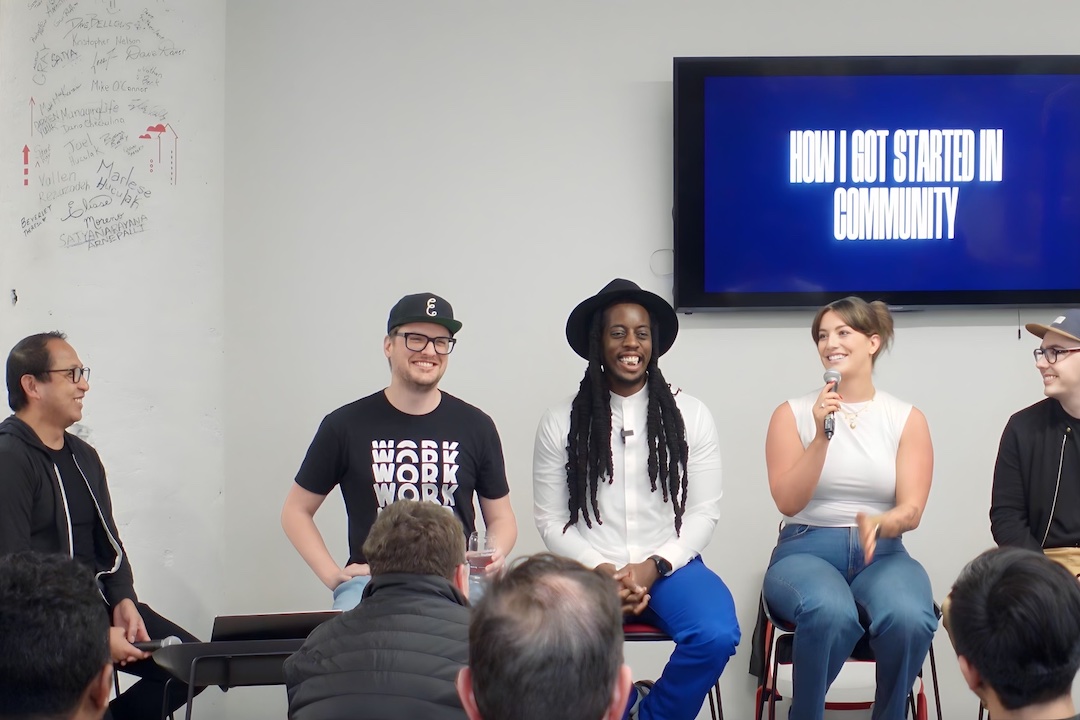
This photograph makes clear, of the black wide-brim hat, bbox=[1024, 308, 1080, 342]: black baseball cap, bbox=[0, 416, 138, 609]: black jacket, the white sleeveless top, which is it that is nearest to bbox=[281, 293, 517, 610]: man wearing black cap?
the black wide-brim hat

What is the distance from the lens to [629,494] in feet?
11.4

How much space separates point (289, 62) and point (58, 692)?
10.9 ft

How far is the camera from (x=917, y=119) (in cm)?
417

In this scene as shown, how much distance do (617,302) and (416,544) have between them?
5.33 feet

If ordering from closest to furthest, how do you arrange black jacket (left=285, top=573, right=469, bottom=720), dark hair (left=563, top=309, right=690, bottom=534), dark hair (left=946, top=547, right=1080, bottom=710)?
1. dark hair (left=946, top=547, right=1080, bottom=710)
2. black jacket (left=285, top=573, right=469, bottom=720)
3. dark hair (left=563, top=309, right=690, bottom=534)

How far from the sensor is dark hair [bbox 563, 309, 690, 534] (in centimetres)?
344

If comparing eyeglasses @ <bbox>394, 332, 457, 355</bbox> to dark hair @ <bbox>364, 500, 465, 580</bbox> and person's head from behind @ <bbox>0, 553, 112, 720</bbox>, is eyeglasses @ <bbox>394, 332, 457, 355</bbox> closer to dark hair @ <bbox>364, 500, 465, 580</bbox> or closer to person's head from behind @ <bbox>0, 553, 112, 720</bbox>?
dark hair @ <bbox>364, 500, 465, 580</bbox>

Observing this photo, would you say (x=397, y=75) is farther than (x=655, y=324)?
Yes

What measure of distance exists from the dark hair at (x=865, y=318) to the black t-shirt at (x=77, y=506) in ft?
7.85

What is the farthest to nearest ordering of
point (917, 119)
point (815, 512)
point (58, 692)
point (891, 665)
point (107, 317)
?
point (917, 119) → point (107, 317) → point (815, 512) → point (891, 665) → point (58, 692)

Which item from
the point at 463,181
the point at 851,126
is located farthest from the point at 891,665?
the point at 463,181

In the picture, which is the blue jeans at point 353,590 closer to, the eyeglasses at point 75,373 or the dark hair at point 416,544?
the dark hair at point 416,544

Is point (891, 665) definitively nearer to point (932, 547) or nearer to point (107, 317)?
point (932, 547)

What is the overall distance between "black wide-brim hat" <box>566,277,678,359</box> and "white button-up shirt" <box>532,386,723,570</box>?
0.79 feet
